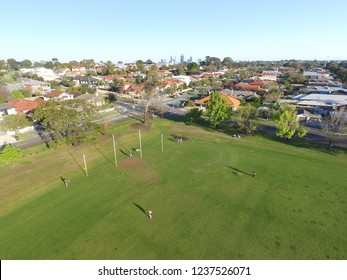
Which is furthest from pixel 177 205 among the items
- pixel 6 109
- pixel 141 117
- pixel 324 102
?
pixel 324 102

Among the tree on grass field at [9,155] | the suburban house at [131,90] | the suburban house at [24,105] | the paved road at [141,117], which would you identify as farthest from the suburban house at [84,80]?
the tree on grass field at [9,155]

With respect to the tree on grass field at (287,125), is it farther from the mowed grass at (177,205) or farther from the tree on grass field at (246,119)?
the tree on grass field at (246,119)

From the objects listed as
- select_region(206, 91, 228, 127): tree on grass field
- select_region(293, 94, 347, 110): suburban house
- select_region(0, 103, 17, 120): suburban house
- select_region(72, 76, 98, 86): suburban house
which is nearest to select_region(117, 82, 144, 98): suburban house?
select_region(72, 76, 98, 86): suburban house

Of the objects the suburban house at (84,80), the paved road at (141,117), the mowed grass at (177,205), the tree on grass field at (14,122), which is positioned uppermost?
the tree on grass field at (14,122)

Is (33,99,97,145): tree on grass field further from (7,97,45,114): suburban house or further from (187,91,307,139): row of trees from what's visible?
(7,97,45,114): suburban house
